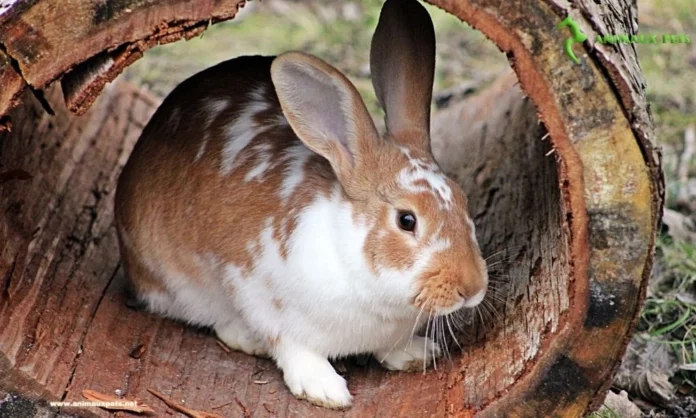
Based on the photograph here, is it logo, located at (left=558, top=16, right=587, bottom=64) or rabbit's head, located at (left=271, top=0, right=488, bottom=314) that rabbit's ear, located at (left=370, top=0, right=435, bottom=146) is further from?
logo, located at (left=558, top=16, right=587, bottom=64)

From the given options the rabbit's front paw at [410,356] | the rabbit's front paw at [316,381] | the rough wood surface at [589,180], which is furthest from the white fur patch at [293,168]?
the rough wood surface at [589,180]

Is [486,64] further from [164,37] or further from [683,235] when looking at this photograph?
[164,37]

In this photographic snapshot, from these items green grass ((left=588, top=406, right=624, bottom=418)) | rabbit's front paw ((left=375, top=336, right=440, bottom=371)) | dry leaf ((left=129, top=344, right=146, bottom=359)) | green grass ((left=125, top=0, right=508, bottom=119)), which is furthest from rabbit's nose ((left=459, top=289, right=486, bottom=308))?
green grass ((left=125, top=0, right=508, bottom=119))

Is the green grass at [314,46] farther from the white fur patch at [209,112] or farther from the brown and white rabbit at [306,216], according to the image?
the brown and white rabbit at [306,216]

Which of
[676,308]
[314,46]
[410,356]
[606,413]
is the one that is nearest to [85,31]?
[410,356]

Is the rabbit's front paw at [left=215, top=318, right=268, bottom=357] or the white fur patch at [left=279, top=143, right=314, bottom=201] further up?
the white fur patch at [left=279, top=143, right=314, bottom=201]

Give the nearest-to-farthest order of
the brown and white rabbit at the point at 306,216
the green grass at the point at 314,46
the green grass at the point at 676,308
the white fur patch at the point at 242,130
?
the brown and white rabbit at the point at 306,216, the white fur patch at the point at 242,130, the green grass at the point at 676,308, the green grass at the point at 314,46

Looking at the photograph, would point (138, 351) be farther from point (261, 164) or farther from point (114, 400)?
point (261, 164)

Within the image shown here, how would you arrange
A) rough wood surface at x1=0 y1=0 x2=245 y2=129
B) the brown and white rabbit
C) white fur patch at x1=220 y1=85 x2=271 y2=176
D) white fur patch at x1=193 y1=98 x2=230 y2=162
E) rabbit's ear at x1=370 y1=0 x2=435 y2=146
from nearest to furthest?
rough wood surface at x1=0 y1=0 x2=245 y2=129, the brown and white rabbit, rabbit's ear at x1=370 y1=0 x2=435 y2=146, white fur patch at x1=220 y1=85 x2=271 y2=176, white fur patch at x1=193 y1=98 x2=230 y2=162
